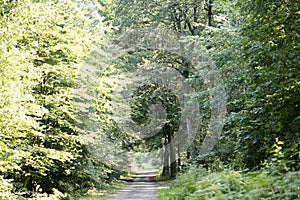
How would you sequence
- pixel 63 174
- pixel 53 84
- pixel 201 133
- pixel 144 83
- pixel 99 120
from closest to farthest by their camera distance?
pixel 53 84, pixel 63 174, pixel 99 120, pixel 201 133, pixel 144 83

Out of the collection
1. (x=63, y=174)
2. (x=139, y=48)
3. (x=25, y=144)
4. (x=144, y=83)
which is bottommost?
(x=63, y=174)

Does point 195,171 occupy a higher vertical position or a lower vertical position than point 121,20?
lower

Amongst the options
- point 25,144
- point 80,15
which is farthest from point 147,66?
point 25,144

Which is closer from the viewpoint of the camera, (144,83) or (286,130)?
(286,130)

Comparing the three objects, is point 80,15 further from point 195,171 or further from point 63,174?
point 195,171

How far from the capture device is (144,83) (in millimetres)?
27375

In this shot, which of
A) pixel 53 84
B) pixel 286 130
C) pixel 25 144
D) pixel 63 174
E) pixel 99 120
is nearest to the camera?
pixel 286 130

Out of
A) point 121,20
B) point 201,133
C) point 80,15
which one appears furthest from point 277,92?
point 121,20

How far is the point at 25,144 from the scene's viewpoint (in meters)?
12.9

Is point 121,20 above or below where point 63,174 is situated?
above

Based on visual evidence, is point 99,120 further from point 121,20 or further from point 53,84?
point 121,20

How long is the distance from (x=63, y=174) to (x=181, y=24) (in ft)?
49.2

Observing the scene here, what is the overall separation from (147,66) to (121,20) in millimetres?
3919

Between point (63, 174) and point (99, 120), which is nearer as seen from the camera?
point (63, 174)
